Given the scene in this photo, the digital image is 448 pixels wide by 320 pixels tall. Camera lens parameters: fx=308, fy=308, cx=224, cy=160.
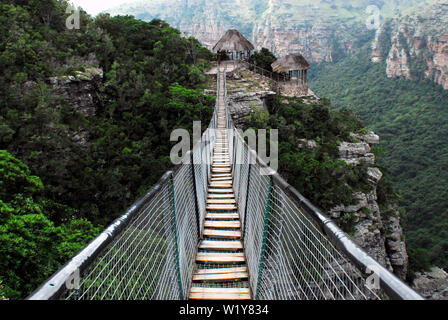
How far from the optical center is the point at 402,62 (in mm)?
50625

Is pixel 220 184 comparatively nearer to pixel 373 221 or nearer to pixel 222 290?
pixel 222 290

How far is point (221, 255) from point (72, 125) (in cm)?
1278

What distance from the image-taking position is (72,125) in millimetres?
13820

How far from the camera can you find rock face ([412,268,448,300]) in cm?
1580

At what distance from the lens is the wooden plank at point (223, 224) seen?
3.85m

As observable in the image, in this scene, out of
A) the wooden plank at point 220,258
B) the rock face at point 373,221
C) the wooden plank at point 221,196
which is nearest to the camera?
the wooden plank at point 220,258

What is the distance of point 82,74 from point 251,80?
9.20m

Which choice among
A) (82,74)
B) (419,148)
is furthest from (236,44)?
(419,148)

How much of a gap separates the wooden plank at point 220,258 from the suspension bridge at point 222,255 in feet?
0.03

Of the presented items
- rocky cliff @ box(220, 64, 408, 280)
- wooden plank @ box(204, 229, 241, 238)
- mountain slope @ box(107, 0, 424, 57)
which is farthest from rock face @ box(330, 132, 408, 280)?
mountain slope @ box(107, 0, 424, 57)

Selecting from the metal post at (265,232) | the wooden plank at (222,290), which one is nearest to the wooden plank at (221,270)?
the wooden plank at (222,290)

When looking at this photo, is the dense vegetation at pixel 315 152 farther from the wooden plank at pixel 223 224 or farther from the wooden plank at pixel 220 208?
the wooden plank at pixel 223 224

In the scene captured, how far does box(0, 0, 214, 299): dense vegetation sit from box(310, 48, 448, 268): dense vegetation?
53.6ft

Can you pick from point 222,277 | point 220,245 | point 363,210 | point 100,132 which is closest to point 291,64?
point 363,210
